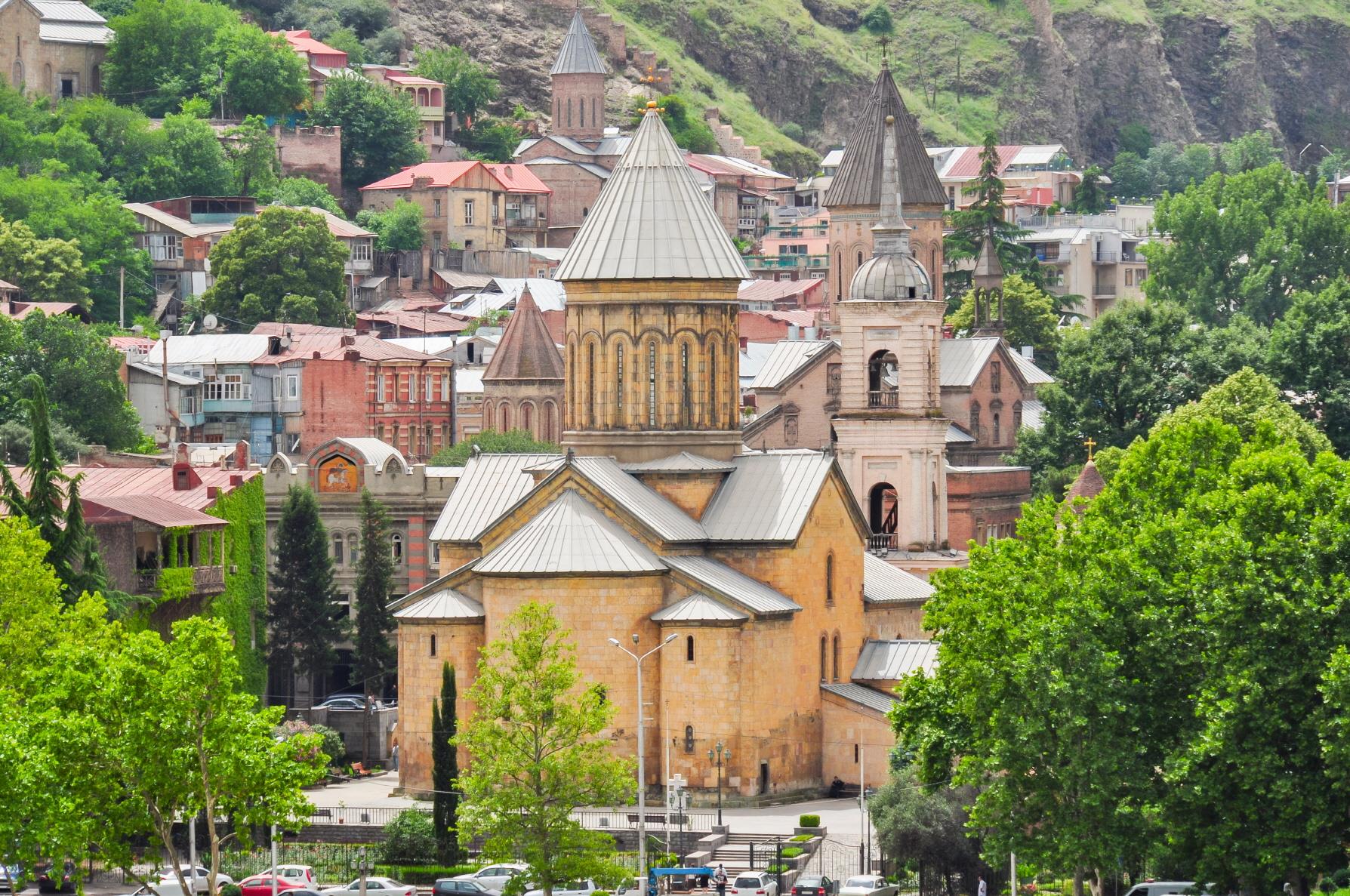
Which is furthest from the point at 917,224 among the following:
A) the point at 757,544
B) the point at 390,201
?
the point at 390,201

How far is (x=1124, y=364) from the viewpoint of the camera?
120125 millimetres

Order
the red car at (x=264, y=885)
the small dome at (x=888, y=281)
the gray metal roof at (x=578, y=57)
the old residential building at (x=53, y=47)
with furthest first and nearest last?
the gray metal roof at (x=578, y=57) → the old residential building at (x=53, y=47) → the small dome at (x=888, y=281) → the red car at (x=264, y=885)

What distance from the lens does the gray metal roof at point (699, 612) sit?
8206 centimetres

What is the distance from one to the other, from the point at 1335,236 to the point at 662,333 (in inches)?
3238

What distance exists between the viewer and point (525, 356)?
127750 mm

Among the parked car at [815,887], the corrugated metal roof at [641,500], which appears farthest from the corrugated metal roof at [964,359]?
the parked car at [815,887]

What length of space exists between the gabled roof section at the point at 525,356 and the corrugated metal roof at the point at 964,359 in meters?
15.9

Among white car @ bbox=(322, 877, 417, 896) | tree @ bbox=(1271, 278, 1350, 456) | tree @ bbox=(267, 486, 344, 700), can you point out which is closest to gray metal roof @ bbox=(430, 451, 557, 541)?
tree @ bbox=(267, 486, 344, 700)

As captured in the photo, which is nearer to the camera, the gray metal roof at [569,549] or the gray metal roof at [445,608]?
the gray metal roof at [569,549]

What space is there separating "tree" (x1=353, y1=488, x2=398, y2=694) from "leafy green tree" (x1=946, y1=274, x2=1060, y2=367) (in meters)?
46.3

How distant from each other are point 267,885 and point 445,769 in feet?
25.9

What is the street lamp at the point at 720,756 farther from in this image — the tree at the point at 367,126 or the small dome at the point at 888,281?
the tree at the point at 367,126

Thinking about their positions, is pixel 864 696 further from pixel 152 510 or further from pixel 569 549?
pixel 152 510

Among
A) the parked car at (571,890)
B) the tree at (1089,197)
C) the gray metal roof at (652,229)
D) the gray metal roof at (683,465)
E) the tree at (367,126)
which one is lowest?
the parked car at (571,890)
